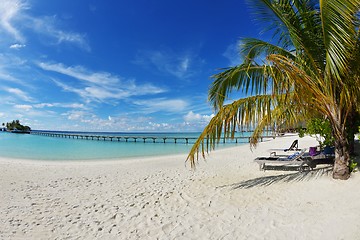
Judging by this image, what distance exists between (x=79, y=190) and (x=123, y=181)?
1648mm

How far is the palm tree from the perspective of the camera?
416cm

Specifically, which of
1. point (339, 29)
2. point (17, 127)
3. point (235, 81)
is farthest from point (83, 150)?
point (17, 127)

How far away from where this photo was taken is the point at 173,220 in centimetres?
420

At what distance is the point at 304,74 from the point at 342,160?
241cm

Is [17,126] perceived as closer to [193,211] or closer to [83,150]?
[83,150]

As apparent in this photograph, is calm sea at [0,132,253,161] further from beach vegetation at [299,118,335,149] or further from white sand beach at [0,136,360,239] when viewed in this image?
beach vegetation at [299,118,335,149]

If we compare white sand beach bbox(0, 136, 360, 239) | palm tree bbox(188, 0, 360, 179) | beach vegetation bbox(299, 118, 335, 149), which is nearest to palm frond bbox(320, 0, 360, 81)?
palm tree bbox(188, 0, 360, 179)

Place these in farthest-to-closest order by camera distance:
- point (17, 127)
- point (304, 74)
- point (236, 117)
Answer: point (17, 127)
point (236, 117)
point (304, 74)

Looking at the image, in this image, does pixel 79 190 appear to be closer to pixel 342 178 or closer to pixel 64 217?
A: pixel 64 217

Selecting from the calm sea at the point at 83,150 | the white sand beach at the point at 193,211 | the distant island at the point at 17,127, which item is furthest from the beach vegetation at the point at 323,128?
the distant island at the point at 17,127

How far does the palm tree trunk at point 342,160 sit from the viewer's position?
5.22 m

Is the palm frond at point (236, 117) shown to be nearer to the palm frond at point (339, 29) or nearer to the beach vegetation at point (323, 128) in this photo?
the palm frond at point (339, 29)

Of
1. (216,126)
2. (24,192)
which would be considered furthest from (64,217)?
(216,126)

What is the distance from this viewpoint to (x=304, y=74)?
4.57 m
